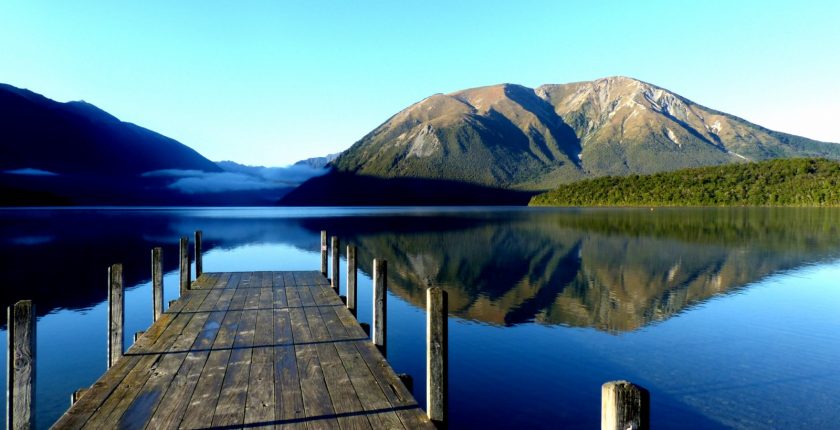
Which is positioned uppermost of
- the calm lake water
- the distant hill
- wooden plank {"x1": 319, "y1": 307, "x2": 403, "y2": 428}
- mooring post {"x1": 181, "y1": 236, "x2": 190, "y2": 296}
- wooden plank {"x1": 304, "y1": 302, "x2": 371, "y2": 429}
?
the distant hill

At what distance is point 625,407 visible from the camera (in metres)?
3.75

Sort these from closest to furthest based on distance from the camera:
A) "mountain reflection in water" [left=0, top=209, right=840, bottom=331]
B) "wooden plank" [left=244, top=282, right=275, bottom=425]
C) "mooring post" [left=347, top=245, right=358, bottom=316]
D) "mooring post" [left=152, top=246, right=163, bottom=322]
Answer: "wooden plank" [left=244, top=282, right=275, bottom=425] < "mooring post" [left=152, top=246, right=163, bottom=322] < "mooring post" [left=347, top=245, right=358, bottom=316] < "mountain reflection in water" [left=0, top=209, right=840, bottom=331]

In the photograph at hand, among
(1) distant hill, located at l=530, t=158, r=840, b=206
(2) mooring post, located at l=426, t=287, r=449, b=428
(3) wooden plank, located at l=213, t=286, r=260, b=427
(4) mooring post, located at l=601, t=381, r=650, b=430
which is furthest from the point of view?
(1) distant hill, located at l=530, t=158, r=840, b=206

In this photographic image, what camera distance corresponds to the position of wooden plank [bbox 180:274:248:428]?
21.0 feet

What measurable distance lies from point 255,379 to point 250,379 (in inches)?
3.2

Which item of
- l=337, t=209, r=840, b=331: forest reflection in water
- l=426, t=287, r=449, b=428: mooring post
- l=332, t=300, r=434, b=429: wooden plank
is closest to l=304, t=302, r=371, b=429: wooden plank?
l=332, t=300, r=434, b=429: wooden plank

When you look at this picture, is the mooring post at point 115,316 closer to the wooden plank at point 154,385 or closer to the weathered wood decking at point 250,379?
the weathered wood decking at point 250,379

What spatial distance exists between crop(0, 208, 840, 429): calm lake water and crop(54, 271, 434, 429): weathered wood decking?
119 inches

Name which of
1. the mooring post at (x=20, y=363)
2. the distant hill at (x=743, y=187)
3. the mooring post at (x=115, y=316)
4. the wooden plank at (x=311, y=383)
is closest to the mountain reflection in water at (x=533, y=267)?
the wooden plank at (x=311, y=383)

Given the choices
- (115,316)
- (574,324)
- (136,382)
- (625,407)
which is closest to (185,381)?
(136,382)

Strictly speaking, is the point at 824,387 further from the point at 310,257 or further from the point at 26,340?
the point at 310,257

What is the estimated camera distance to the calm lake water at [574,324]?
11539 mm

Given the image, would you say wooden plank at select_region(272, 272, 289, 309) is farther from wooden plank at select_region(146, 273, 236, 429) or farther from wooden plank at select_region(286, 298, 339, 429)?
wooden plank at select_region(286, 298, 339, 429)

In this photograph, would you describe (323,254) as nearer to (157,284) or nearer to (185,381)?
(157,284)
